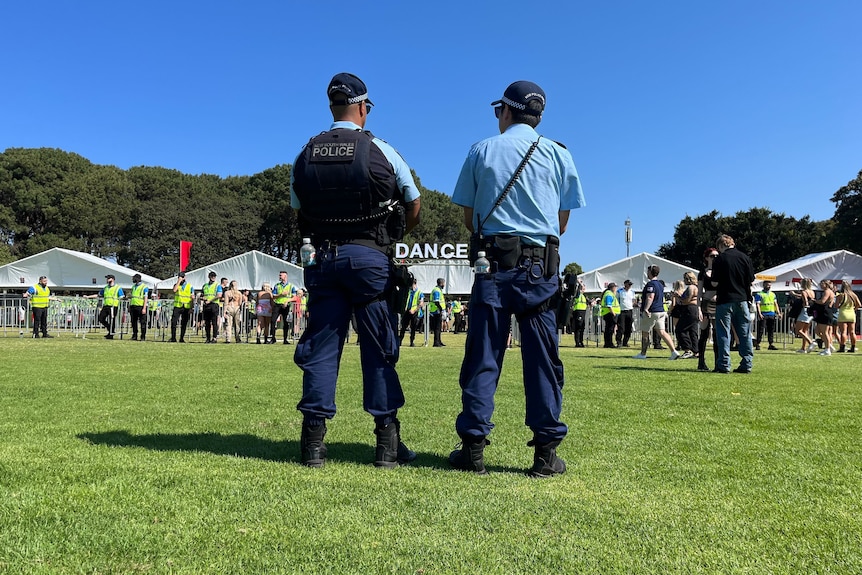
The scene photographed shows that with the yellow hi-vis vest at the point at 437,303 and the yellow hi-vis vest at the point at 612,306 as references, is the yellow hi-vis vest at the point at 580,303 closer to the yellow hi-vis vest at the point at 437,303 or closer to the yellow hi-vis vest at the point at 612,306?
the yellow hi-vis vest at the point at 612,306

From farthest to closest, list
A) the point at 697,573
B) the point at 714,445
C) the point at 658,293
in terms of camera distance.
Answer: the point at 658,293, the point at 714,445, the point at 697,573

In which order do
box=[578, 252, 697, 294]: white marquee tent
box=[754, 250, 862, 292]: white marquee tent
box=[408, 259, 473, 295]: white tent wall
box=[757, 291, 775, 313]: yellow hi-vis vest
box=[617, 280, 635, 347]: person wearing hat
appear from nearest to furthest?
box=[757, 291, 775, 313]: yellow hi-vis vest < box=[617, 280, 635, 347]: person wearing hat < box=[578, 252, 697, 294]: white marquee tent < box=[754, 250, 862, 292]: white marquee tent < box=[408, 259, 473, 295]: white tent wall

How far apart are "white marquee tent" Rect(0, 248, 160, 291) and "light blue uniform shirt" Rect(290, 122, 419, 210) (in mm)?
32712

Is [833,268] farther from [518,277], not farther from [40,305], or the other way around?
[518,277]

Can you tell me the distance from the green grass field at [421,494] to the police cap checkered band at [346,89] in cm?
208

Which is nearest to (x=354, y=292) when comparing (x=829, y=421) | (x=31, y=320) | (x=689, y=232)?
(x=829, y=421)

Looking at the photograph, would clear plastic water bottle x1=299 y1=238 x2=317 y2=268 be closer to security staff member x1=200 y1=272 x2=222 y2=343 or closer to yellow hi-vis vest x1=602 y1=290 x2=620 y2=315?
security staff member x1=200 y1=272 x2=222 y2=343

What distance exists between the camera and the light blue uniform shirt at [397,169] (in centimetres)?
358

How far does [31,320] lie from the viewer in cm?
1972

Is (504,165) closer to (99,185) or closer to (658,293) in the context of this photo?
(658,293)

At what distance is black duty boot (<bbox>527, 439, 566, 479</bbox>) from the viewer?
3139 millimetres

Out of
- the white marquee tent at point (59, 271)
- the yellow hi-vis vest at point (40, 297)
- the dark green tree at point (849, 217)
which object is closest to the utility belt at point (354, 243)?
the yellow hi-vis vest at point (40, 297)

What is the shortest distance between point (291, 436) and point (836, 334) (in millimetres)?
17994

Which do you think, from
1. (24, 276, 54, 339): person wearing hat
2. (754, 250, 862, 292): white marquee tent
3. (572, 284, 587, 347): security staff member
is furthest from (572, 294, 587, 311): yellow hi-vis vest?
(754, 250, 862, 292): white marquee tent
